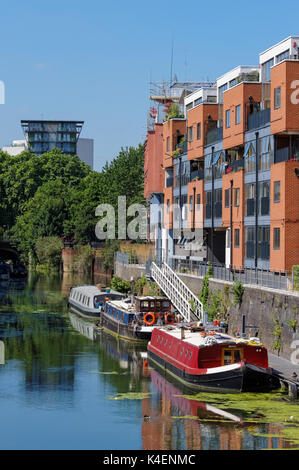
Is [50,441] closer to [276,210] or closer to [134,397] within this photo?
[134,397]

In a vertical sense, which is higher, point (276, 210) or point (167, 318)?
point (276, 210)

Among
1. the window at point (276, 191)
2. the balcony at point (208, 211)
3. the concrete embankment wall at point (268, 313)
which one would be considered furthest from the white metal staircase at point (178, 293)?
the window at point (276, 191)

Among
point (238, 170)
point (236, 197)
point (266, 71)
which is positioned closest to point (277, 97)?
point (266, 71)

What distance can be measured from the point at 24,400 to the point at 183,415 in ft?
27.6

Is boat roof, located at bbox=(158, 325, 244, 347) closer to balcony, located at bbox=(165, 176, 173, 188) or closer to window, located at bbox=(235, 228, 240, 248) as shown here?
window, located at bbox=(235, 228, 240, 248)

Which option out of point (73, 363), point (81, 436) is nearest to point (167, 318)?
point (73, 363)

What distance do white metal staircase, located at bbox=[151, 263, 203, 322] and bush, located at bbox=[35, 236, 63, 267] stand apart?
273ft

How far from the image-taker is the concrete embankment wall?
45469 mm

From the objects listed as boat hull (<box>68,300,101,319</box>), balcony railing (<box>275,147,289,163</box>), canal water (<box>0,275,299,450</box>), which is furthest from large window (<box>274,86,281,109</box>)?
boat hull (<box>68,300,101,319</box>)

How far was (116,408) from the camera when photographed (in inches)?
1603

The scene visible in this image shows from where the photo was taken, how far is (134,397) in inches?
1704

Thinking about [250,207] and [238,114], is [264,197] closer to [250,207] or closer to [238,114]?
[250,207]

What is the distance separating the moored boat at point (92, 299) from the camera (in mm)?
78744

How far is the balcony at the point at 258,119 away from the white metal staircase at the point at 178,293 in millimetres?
12597
